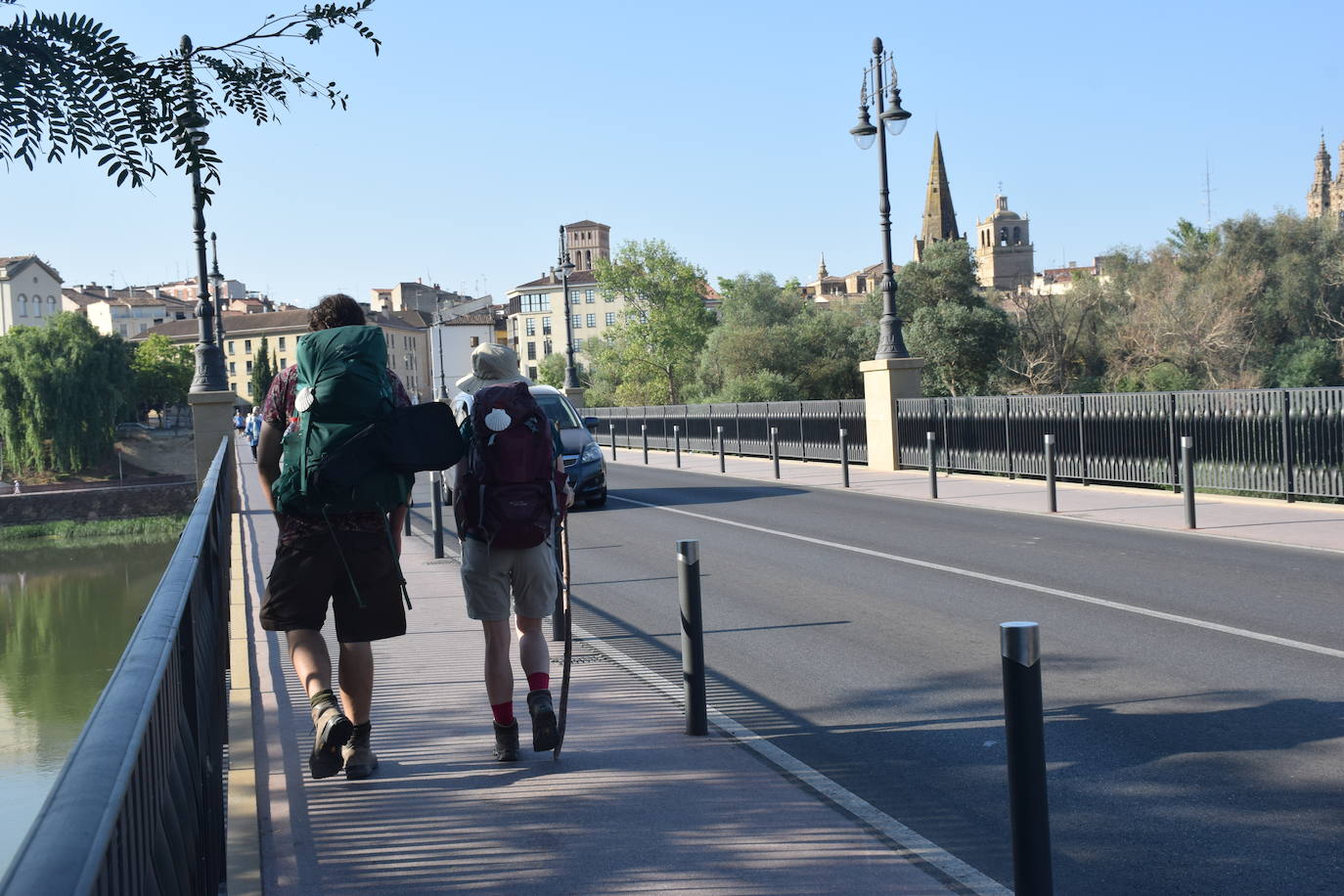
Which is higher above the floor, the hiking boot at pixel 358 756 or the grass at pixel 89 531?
the hiking boot at pixel 358 756

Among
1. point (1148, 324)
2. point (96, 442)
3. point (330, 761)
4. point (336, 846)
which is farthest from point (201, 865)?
point (96, 442)

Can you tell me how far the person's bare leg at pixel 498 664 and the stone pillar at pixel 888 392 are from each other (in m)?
18.8

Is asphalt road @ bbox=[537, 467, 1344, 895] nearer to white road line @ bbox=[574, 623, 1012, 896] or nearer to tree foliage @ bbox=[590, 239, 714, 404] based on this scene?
white road line @ bbox=[574, 623, 1012, 896]

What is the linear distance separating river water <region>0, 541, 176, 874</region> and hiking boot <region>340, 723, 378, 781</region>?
20.3ft

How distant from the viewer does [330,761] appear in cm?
501

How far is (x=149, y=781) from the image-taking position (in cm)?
236

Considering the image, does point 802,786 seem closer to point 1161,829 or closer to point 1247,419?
point 1161,829

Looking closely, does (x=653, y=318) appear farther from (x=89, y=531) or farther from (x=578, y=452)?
(x=578, y=452)

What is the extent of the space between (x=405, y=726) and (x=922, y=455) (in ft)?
59.0

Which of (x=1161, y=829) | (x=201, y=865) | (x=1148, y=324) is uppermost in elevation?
(x=1148, y=324)

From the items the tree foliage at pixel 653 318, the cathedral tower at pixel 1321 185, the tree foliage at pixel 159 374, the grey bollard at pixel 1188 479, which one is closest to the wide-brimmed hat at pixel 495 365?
the grey bollard at pixel 1188 479

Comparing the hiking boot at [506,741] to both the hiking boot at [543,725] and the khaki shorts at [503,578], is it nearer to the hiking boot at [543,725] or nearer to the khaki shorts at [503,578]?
the hiking boot at [543,725]

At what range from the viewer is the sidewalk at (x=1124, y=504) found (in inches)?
498

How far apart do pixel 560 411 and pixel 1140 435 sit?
28.3ft
